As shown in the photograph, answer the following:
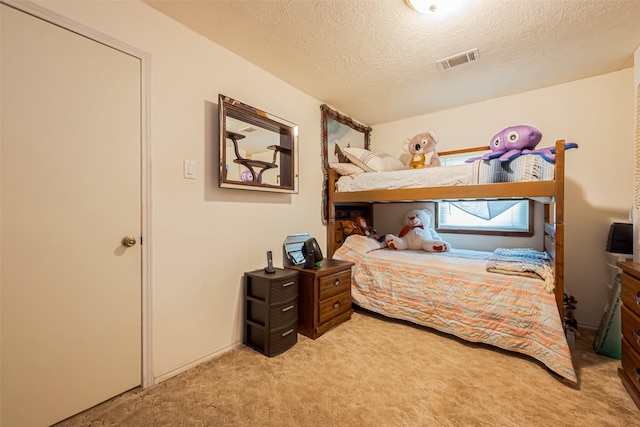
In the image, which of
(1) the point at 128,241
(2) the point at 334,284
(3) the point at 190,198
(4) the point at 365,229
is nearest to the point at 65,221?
(1) the point at 128,241

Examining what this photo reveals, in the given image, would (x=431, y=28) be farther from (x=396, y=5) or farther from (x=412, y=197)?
(x=412, y=197)

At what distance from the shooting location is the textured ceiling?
1573 mm

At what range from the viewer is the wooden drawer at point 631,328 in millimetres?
1427

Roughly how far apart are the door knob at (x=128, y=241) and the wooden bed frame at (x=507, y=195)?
1956mm

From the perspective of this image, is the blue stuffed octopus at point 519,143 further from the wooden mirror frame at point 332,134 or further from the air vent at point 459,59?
the wooden mirror frame at point 332,134

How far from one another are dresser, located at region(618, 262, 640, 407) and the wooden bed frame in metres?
0.29

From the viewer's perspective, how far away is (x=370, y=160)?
2895mm

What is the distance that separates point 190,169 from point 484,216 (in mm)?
3113

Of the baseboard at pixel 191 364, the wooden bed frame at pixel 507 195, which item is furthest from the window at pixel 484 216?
the baseboard at pixel 191 364

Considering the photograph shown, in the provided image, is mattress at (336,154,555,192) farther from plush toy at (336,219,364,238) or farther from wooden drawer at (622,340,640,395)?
wooden drawer at (622,340,640,395)

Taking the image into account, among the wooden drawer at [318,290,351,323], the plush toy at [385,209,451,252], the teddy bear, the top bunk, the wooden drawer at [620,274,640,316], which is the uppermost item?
the teddy bear

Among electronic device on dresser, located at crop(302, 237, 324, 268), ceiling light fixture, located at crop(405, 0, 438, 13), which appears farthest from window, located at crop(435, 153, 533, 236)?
ceiling light fixture, located at crop(405, 0, 438, 13)

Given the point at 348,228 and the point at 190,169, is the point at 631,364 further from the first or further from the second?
the point at 190,169

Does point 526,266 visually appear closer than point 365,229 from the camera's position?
Yes
